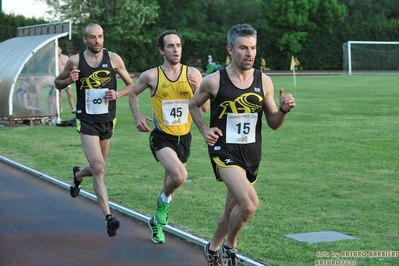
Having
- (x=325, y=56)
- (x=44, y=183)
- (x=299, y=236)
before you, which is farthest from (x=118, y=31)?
(x=299, y=236)

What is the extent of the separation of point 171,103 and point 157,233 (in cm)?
142

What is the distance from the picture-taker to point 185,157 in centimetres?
833

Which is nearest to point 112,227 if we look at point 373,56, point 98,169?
point 98,169

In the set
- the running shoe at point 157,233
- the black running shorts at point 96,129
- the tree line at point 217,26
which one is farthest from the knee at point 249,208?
the tree line at point 217,26

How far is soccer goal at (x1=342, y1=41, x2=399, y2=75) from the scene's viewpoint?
6650 cm

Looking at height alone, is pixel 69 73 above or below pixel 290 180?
above

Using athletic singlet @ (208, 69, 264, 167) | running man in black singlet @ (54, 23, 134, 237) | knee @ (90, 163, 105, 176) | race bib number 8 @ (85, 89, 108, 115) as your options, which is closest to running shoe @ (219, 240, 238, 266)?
athletic singlet @ (208, 69, 264, 167)

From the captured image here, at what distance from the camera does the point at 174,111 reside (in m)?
8.26

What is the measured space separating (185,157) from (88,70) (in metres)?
1.61

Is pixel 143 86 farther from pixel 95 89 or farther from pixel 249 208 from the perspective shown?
pixel 249 208

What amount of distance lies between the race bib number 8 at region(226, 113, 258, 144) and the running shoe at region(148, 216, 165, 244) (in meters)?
1.87

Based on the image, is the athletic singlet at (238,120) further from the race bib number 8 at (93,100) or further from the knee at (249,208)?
the race bib number 8 at (93,100)

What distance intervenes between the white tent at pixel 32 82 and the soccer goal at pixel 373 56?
1844 inches

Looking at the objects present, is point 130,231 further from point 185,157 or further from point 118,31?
point 118,31
